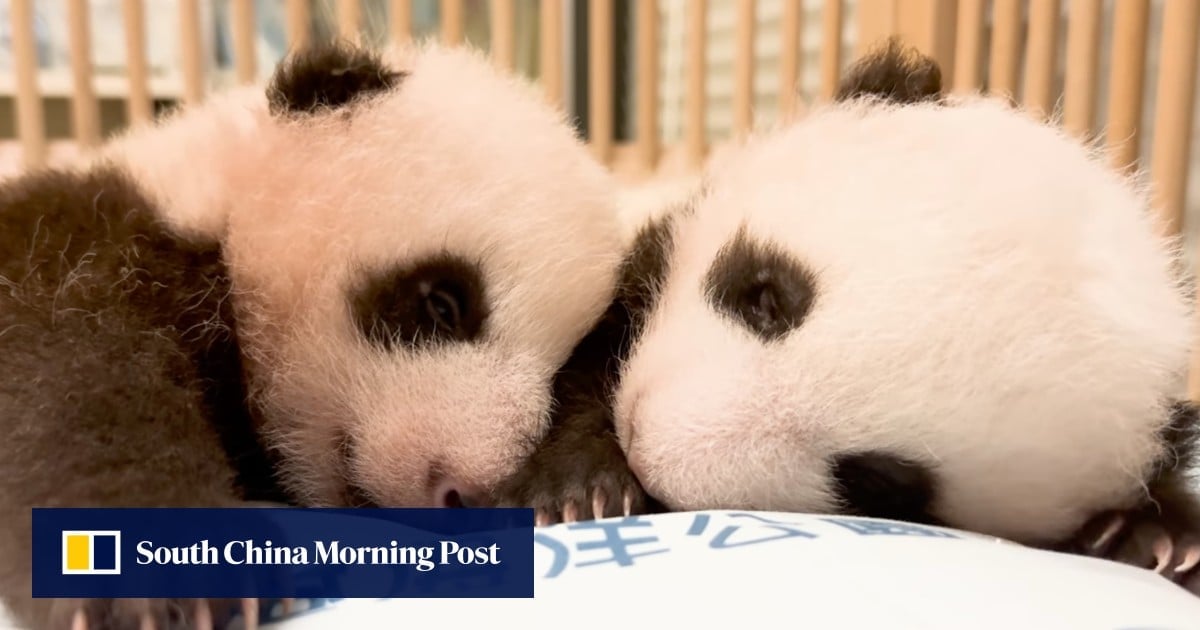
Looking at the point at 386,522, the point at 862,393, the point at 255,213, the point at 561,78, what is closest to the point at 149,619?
the point at 386,522

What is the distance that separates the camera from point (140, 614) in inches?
27.6

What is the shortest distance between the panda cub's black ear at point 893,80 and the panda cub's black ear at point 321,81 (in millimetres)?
544

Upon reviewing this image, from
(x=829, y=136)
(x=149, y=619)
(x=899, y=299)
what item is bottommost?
(x=149, y=619)

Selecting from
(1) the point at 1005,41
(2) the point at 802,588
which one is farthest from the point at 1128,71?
(2) the point at 802,588

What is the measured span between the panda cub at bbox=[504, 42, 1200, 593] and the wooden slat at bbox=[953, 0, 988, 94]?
0.81 meters

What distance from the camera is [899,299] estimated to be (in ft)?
3.02

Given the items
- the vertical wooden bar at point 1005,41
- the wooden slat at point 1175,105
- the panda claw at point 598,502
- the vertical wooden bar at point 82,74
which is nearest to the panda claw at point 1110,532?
the panda claw at point 598,502

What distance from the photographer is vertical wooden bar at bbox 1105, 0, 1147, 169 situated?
1690 millimetres

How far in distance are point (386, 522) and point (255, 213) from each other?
1.26 feet

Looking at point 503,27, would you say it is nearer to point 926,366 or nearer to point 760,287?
point 760,287

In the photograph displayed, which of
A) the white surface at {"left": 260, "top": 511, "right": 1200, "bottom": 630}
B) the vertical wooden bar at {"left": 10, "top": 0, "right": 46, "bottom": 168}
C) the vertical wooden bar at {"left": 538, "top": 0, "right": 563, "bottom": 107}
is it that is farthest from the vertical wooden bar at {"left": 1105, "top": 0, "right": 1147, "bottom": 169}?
the vertical wooden bar at {"left": 10, "top": 0, "right": 46, "bottom": 168}

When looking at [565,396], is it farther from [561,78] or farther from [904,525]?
[561,78]

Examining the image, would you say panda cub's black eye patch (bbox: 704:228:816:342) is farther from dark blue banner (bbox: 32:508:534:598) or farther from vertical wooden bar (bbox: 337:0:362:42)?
vertical wooden bar (bbox: 337:0:362:42)

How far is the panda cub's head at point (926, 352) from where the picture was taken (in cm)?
92
